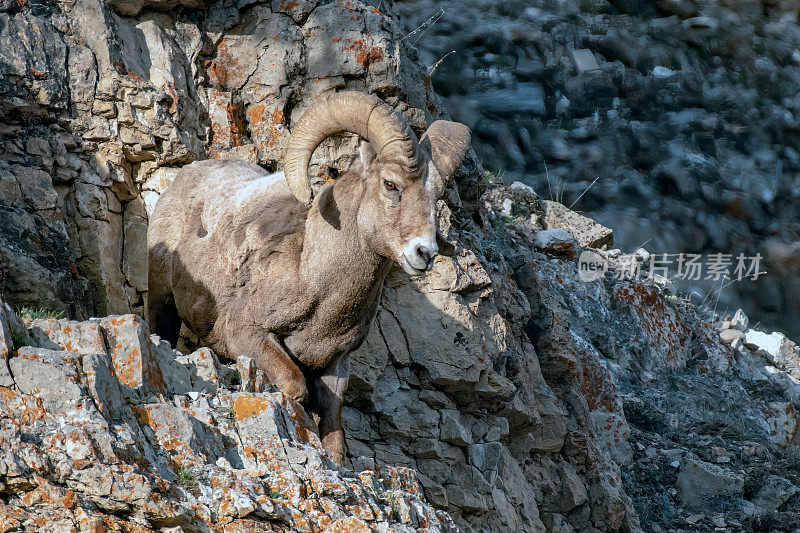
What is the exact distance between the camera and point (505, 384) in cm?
843

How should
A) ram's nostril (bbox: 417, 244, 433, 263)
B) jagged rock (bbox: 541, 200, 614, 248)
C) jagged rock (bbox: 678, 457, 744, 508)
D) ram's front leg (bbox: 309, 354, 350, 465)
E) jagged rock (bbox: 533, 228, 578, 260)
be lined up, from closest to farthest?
1. ram's nostril (bbox: 417, 244, 433, 263)
2. ram's front leg (bbox: 309, 354, 350, 465)
3. jagged rock (bbox: 678, 457, 744, 508)
4. jagged rock (bbox: 533, 228, 578, 260)
5. jagged rock (bbox: 541, 200, 614, 248)

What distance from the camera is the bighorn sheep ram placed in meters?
6.32

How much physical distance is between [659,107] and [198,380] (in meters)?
19.0

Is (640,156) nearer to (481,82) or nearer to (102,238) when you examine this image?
(481,82)

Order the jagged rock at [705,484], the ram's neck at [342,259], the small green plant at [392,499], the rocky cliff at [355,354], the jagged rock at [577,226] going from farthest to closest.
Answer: the jagged rock at [577,226] < the jagged rock at [705,484] < the ram's neck at [342,259] < the rocky cliff at [355,354] < the small green plant at [392,499]

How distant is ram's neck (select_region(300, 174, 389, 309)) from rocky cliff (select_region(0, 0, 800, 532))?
3.54ft

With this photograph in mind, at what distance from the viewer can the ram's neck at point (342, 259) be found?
21.3 feet

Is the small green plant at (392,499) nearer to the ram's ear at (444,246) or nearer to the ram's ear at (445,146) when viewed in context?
the ram's ear at (444,246)

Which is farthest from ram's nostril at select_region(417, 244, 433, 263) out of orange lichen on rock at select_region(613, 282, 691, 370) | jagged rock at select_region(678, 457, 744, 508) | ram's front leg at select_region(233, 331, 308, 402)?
orange lichen on rock at select_region(613, 282, 691, 370)

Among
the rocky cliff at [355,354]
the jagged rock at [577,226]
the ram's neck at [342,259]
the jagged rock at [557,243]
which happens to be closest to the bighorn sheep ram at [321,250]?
the ram's neck at [342,259]

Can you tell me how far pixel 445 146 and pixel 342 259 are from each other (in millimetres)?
1144

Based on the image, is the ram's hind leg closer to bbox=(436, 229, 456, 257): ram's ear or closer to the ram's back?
the ram's back

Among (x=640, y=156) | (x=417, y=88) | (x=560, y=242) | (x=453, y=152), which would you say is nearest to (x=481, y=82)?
(x=640, y=156)

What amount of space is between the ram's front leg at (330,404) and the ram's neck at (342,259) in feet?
1.94
